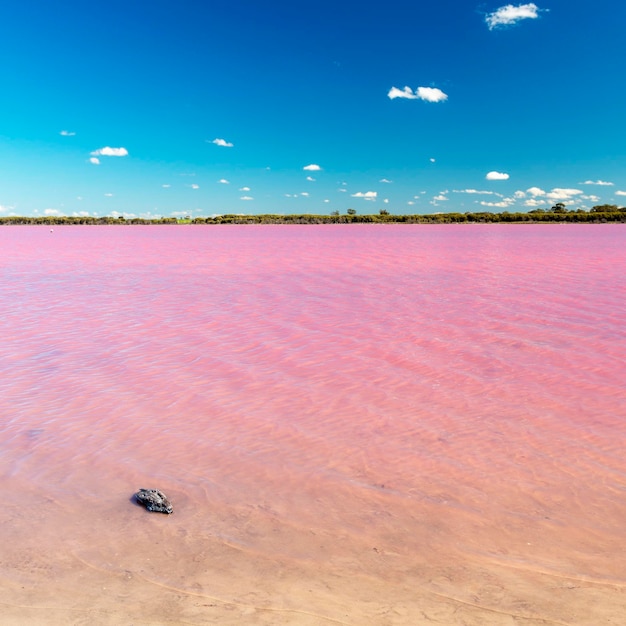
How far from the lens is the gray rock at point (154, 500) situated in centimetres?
374

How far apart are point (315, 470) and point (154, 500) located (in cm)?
125

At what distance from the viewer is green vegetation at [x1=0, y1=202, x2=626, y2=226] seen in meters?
87.4

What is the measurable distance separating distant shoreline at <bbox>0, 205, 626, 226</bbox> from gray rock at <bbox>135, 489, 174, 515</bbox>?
92.8 metres

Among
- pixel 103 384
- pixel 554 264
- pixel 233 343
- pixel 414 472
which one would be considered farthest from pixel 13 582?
pixel 554 264

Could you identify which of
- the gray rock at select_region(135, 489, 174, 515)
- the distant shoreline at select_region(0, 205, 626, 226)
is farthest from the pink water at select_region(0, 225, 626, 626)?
the distant shoreline at select_region(0, 205, 626, 226)

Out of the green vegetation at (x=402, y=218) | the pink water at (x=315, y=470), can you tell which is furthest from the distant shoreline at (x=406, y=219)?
the pink water at (x=315, y=470)

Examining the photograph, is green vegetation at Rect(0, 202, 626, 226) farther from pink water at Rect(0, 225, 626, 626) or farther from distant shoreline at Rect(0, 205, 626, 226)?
pink water at Rect(0, 225, 626, 626)

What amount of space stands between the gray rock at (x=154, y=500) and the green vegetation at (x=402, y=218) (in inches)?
3649

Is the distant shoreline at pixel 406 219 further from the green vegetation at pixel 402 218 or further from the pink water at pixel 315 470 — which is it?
the pink water at pixel 315 470

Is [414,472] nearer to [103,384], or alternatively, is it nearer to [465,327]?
[103,384]

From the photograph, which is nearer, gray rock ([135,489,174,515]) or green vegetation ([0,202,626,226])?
gray rock ([135,489,174,515])

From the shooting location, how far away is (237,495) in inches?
158

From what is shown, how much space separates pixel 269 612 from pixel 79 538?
1.42 meters

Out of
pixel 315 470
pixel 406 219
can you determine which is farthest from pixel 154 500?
pixel 406 219
